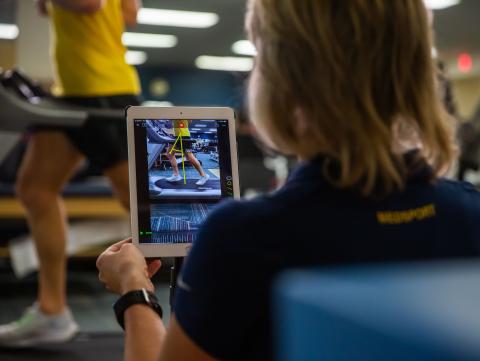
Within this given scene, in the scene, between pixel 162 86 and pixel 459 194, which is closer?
pixel 459 194

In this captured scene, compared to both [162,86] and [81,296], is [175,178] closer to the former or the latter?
[81,296]

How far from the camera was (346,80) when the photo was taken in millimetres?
825

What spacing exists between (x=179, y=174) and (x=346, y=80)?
53 centimetres

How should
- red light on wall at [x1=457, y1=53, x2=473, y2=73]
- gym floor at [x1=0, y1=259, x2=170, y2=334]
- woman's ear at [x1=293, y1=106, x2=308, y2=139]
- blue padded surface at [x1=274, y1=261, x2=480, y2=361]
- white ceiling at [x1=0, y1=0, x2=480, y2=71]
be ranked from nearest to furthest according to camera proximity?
blue padded surface at [x1=274, y1=261, x2=480, y2=361]
woman's ear at [x1=293, y1=106, x2=308, y2=139]
gym floor at [x1=0, y1=259, x2=170, y2=334]
white ceiling at [x1=0, y1=0, x2=480, y2=71]
red light on wall at [x1=457, y1=53, x2=473, y2=73]

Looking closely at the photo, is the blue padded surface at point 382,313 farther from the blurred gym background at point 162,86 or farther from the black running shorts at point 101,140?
the black running shorts at point 101,140

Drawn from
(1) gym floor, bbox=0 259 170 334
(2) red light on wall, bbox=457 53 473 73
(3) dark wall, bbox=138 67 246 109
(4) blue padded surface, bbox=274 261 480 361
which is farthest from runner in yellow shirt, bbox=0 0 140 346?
(3) dark wall, bbox=138 67 246 109

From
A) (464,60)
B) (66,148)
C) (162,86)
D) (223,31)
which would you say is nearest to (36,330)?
(66,148)

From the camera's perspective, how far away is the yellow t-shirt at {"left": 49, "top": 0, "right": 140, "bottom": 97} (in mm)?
2674

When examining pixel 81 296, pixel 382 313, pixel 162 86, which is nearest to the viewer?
pixel 382 313

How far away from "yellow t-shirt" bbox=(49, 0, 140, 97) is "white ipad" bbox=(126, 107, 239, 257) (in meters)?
1.47

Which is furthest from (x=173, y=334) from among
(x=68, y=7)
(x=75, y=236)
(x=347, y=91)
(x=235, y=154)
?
(x=75, y=236)

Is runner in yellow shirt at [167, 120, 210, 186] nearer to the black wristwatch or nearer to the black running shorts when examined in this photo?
the black wristwatch

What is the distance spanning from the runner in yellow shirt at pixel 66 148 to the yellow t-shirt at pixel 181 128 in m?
1.38

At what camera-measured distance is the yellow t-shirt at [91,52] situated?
8.77 ft
